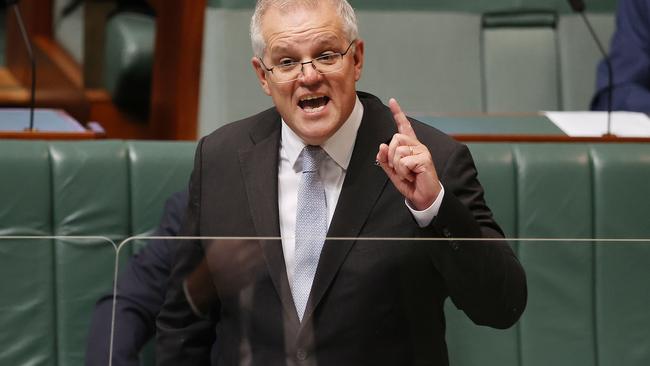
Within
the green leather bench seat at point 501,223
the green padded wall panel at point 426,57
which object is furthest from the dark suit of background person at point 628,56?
the green leather bench seat at point 501,223

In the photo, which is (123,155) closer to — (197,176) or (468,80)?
(197,176)

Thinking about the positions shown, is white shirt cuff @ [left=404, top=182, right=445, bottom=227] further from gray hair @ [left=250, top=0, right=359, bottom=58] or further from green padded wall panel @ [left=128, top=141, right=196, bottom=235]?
green padded wall panel @ [left=128, top=141, right=196, bottom=235]

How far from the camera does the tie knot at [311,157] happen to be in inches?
40.2

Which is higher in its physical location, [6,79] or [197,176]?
[6,79]

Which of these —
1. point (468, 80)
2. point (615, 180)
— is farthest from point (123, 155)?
point (468, 80)

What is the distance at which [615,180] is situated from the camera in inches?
48.2

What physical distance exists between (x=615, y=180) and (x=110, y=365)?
63 cm

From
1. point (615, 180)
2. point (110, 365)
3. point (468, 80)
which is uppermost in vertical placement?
point (468, 80)

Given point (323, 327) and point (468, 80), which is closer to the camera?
point (323, 327)

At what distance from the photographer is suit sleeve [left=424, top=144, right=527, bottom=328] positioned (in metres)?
0.84

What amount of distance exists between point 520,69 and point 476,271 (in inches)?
46.9

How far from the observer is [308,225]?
942 mm

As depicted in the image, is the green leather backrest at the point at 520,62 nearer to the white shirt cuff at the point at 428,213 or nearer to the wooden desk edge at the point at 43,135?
the wooden desk edge at the point at 43,135

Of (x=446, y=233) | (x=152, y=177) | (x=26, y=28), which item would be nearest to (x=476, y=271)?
(x=446, y=233)
